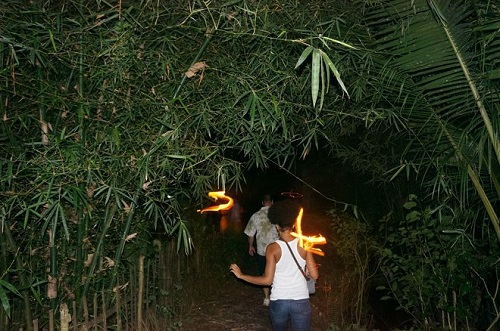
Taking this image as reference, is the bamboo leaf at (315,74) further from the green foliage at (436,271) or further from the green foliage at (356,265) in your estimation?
the green foliage at (356,265)

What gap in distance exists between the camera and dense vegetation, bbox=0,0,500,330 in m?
2.92

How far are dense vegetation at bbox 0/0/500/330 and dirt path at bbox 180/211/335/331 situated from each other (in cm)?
327

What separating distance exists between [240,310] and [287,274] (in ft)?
13.5

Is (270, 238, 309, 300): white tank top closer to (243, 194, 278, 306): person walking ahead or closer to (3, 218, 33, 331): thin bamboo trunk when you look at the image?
(3, 218, 33, 331): thin bamboo trunk

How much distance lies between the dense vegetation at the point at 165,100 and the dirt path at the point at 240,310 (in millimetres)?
3266

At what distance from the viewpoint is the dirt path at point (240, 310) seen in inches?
282

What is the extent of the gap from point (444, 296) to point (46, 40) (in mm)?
4079

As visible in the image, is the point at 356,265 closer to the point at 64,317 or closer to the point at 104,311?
the point at 104,311

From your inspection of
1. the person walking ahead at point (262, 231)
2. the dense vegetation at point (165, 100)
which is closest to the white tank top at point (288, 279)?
the dense vegetation at point (165, 100)

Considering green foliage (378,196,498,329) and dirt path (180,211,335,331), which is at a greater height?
green foliage (378,196,498,329)

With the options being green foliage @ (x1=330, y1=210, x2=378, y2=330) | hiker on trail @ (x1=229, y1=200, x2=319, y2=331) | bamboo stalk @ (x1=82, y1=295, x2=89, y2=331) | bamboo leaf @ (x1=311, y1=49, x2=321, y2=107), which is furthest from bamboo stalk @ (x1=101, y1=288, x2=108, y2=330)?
green foliage @ (x1=330, y1=210, x2=378, y2=330)

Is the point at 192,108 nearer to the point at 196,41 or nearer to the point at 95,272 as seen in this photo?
the point at 196,41

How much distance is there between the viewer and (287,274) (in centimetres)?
404

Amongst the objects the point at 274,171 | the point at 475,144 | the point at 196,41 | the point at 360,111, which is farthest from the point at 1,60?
the point at 274,171
